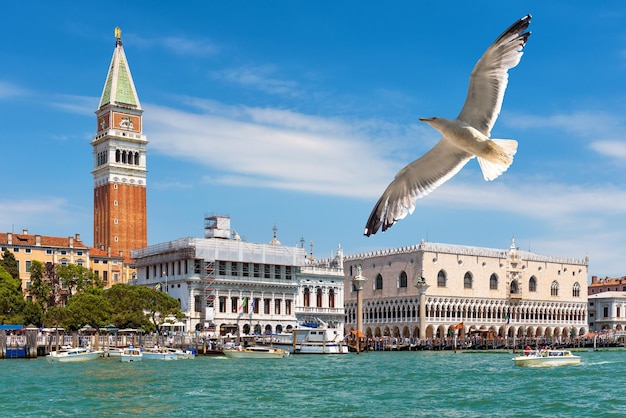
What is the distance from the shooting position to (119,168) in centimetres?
8012

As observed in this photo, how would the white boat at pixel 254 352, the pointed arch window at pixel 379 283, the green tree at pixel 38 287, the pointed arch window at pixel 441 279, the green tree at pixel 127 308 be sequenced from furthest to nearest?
1. the pointed arch window at pixel 379 283
2. the pointed arch window at pixel 441 279
3. the green tree at pixel 38 287
4. the green tree at pixel 127 308
5. the white boat at pixel 254 352

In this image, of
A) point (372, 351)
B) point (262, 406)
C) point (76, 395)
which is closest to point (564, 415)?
point (262, 406)

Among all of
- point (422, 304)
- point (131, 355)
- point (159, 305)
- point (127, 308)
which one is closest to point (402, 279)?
point (422, 304)

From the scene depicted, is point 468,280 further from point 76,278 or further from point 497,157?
point 497,157

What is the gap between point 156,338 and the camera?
5191cm

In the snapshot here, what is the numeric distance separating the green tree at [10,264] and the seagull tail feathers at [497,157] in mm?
56264

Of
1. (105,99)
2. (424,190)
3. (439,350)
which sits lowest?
(439,350)

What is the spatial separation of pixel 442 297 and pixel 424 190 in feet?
218

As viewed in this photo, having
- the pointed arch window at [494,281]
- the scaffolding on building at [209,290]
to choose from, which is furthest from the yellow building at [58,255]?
the pointed arch window at [494,281]

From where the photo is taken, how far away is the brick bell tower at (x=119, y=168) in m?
79.3

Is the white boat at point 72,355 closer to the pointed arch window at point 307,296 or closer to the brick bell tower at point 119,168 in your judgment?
the pointed arch window at point 307,296

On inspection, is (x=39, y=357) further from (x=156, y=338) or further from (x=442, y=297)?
(x=442, y=297)

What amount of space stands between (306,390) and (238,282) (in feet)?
109

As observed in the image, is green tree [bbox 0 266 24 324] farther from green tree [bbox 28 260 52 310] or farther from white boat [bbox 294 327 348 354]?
white boat [bbox 294 327 348 354]
